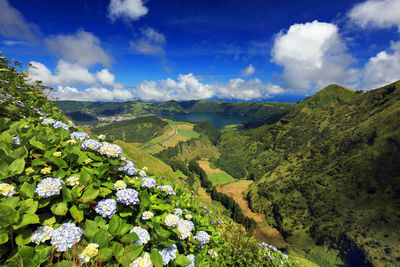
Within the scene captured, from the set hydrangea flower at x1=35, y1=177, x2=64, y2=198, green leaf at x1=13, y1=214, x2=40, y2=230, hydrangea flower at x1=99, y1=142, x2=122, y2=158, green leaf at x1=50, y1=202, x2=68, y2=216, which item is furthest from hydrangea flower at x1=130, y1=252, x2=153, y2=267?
hydrangea flower at x1=99, y1=142, x2=122, y2=158

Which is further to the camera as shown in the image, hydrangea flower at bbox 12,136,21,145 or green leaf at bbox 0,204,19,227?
hydrangea flower at bbox 12,136,21,145

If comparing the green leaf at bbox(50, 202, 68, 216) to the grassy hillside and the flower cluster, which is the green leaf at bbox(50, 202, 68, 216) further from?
the grassy hillside

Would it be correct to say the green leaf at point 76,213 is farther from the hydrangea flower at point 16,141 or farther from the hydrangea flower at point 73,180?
the hydrangea flower at point 16,141

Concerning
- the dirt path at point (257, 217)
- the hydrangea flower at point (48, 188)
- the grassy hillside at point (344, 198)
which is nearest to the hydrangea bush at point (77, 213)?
the hydrangea flower at point (48, 188)

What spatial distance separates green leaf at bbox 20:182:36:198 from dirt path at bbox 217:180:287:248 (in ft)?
265

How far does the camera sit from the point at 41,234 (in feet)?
9.41

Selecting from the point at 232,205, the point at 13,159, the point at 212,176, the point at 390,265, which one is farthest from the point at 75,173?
the point at 212,176

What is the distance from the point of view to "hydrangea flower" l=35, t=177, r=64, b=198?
3164 millimetres

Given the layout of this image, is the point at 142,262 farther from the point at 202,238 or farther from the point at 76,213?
the point at 202,238

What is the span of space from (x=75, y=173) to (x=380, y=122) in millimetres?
208298

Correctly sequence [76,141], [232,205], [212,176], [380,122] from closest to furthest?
[76,141], [232,205], [380,122], [212,176]

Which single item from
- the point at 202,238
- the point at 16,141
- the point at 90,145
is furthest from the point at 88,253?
the point at 16,141

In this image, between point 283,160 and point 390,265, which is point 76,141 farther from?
point 283,160

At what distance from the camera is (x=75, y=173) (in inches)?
174
